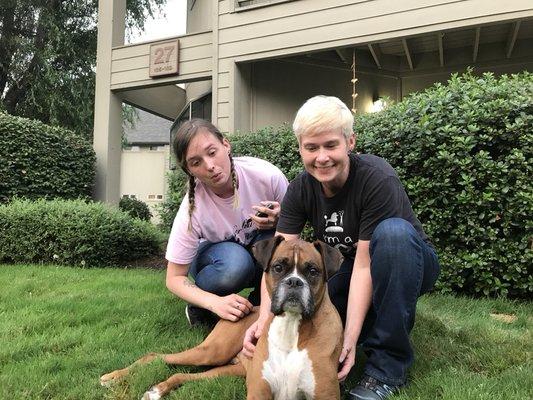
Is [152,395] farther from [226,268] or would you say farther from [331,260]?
[331,260]

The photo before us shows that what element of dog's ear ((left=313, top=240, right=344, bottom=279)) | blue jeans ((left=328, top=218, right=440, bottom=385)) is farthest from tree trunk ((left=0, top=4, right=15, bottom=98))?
blue jeans ((left=328, top=218, right=440, bottom=385))

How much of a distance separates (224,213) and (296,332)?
4.43 feet

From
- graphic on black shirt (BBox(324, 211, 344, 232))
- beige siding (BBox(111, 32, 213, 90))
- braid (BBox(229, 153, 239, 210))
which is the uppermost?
beige siding (BBox(111, 32, 213, 90))

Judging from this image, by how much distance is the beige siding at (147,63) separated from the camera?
951 cm

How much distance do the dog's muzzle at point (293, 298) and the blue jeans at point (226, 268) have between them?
107 cm

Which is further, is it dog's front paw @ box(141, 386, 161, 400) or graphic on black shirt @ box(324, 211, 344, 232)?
graphic on black shirt @ box(324, 211, 344, 232)

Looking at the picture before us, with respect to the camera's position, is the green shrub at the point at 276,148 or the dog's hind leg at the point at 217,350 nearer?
the dog's hind leg at the point at 217,350

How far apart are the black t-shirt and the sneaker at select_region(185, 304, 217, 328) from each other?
1.26m

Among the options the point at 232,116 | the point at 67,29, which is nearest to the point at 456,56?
the point at 232,116

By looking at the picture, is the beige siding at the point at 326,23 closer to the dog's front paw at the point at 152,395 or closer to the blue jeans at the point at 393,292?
the blue jeans at the point at 393,292

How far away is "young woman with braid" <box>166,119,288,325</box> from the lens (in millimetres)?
3525

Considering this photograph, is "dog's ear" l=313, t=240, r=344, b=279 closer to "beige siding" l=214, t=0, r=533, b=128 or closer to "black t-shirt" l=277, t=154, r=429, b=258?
"black t-shirt" l=277, t=154, r=429, b=258

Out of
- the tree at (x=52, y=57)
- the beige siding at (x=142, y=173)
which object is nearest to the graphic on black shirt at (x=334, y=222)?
the tree at (x=52, y=57)

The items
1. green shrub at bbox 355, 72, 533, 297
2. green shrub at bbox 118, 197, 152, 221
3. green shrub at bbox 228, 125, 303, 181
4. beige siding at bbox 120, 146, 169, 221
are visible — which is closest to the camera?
green shrub at bbox 355, 72, 533, 297
